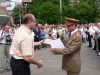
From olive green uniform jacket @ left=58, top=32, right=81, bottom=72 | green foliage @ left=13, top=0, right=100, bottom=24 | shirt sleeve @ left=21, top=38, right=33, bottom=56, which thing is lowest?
green foliage @ left=13, top=0, right=100, bottom=24

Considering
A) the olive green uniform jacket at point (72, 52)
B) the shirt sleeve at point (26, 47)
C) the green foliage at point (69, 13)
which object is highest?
the shirt sleeve at point (26, 47)

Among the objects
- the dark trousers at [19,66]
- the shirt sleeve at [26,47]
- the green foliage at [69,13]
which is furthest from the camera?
the green foliage at [69,13]

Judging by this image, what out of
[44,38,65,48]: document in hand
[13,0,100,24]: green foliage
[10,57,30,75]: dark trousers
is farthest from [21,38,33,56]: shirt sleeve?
[13,0,100,24]: green foliage

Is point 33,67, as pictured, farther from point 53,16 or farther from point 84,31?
point 53,16

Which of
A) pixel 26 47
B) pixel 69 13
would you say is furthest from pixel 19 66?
pixel 69 13

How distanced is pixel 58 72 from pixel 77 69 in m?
5.39

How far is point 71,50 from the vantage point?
7.48 metres

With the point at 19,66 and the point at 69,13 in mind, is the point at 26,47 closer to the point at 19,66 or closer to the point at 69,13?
the point at 19,66

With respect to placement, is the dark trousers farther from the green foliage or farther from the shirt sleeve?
the green foliage

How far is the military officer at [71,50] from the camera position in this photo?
750 centimetres

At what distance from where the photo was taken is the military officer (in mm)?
7496

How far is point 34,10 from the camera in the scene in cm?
6378

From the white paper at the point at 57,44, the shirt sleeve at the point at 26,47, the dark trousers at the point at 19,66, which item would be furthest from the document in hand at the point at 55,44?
the shirt sleeve at the point at 26,47

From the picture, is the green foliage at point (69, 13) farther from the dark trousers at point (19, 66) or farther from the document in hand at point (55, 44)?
the dark trousers at point (19, 66)
